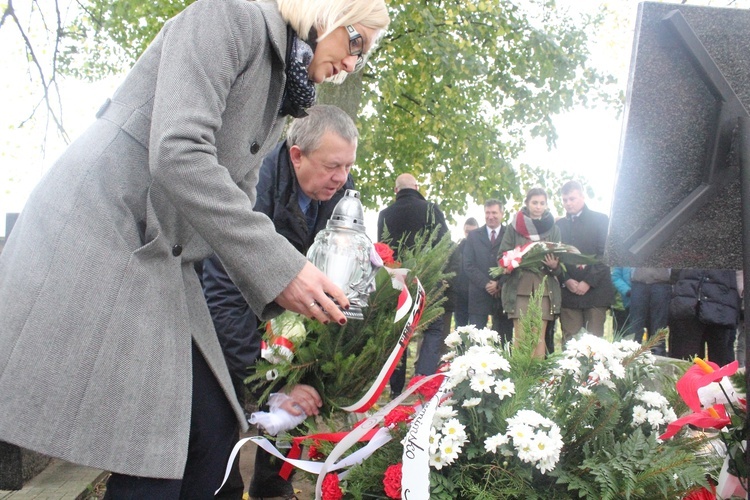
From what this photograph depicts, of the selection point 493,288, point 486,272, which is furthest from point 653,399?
point 486,272

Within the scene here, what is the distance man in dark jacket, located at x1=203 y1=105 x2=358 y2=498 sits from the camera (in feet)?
9.52

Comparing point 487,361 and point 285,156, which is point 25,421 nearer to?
point 487,361

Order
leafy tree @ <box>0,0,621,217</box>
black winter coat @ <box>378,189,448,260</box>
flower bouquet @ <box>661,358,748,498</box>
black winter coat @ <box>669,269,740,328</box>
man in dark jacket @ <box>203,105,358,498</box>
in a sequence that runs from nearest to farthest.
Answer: flower bouquet @ <box>661,358,748,498</box>, man in dark jacket @ <box>203,105,358,498</box>, black winter coat @ <box>669,269,740,328</box>, black winter coat @ <box>378,189,448,260</box>, leafy tree @ <box>0,0,621,217</box>

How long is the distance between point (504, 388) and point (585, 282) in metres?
5.20

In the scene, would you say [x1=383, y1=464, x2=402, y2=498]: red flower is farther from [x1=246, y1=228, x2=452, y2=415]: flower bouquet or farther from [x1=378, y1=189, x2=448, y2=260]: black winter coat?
[x1=378, y1=189, x2=448, y2=260]: black winter coat

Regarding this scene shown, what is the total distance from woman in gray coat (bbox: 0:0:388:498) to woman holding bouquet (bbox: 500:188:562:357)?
5.60m

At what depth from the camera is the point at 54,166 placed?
5.72ft

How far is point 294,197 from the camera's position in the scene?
304cm

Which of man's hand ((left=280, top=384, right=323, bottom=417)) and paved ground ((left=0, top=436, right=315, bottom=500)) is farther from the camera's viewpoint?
paved ground ((left=0, top=436, right=315, bottom=500))

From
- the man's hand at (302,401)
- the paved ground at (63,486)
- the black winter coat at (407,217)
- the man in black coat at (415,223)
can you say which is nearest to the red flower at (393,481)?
the man's hand at (302,401)

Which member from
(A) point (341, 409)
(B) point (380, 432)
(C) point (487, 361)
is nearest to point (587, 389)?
(C) point (487, 361)

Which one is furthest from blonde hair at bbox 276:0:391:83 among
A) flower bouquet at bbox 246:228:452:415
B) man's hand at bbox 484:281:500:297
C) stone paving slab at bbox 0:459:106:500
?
man's hand at bbox 484:281:500:297

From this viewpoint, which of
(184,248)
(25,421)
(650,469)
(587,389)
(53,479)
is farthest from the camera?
(53,479)

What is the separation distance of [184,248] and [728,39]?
135cm
